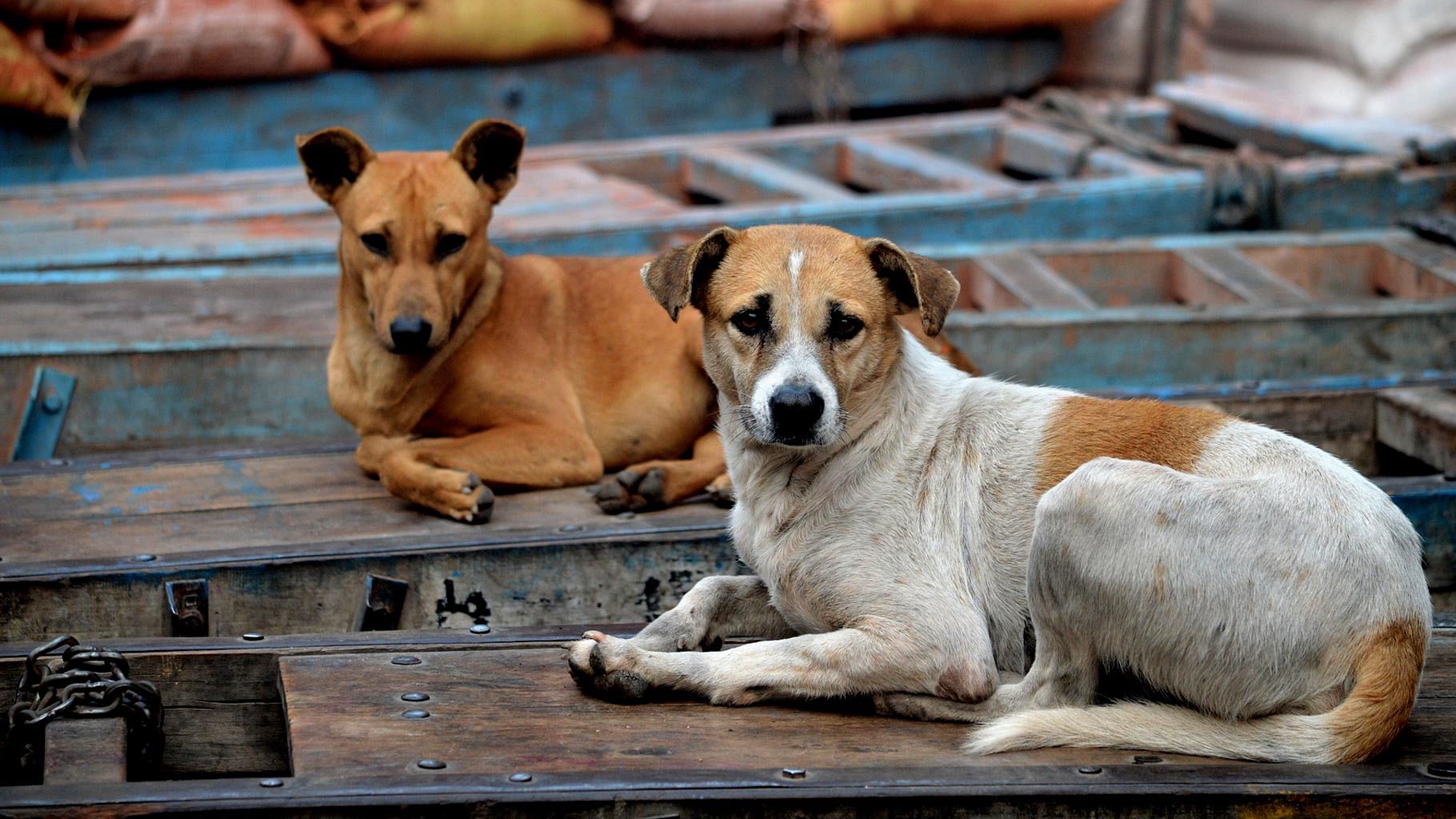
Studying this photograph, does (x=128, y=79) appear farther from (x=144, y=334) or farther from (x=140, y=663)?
(x=140, y=663)

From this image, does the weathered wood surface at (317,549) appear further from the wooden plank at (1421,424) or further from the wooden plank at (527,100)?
the wooden plank at (527,100)

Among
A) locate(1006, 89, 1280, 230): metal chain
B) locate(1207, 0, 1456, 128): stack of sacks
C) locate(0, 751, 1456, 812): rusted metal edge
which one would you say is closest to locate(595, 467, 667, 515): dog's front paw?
locate(0, 751, 1456, 812): rusted metal edge

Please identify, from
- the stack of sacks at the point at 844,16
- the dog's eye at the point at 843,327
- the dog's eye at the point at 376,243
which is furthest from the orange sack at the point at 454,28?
the dog's eye at the point at 843,327

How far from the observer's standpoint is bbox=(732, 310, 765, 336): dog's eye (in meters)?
3.14

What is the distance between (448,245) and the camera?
4391 mm

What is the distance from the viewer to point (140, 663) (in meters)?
3.05

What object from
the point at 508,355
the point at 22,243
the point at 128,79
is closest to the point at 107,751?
the point at 508,355

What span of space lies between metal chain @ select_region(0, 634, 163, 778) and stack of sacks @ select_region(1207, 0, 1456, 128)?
40.9 ft

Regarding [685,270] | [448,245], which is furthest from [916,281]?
[448,245]

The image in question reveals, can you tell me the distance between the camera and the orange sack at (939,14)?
9164 millimetres

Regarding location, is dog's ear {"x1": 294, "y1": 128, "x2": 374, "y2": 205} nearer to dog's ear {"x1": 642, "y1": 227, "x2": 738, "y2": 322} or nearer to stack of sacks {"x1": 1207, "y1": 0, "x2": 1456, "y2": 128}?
dog's ear {"x1": 642, "y1": 227, "x2": 738, "y2": 322}

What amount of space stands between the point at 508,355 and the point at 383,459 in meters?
0.54

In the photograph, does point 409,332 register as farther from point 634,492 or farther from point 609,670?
point 609,670

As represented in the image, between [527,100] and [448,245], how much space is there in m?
4.77
